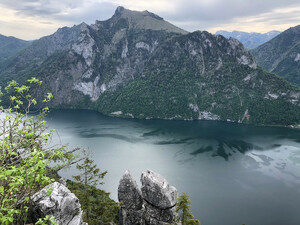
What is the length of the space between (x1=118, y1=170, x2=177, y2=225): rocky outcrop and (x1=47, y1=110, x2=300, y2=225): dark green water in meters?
33.4

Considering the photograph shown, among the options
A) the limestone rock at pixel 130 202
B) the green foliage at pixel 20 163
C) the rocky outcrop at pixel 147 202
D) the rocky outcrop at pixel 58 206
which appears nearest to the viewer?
the green foliage at pixel 20 163

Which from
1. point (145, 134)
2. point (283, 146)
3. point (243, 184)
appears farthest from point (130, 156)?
point (283, 146)

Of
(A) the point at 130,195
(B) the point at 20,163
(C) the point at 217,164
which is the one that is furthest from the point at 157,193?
(C) the point at 217,164

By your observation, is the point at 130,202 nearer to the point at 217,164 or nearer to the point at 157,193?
the point at 157,193

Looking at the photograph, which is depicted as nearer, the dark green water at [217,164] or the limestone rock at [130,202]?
the limestone rock at [130,202]

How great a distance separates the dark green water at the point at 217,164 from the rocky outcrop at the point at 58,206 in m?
57.3

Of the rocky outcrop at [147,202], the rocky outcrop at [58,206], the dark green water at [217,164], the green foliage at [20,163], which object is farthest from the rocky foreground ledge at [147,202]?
the dark green water at [217,164]

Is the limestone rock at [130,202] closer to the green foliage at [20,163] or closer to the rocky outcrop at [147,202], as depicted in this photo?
the rocky outcrop at [147,202]

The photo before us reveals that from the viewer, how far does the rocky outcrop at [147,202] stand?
110 feet

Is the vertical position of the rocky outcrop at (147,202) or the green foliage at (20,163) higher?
the green foliage at (20,163)

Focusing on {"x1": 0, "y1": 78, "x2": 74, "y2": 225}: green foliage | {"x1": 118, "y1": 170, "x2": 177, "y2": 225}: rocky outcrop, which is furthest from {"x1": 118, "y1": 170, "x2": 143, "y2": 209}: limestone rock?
{"x1": 0, "y1": 78, "x2": 74, "y2": 225}: green foliage

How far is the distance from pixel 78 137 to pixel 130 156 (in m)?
50.9

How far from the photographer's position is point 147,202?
34.6 m

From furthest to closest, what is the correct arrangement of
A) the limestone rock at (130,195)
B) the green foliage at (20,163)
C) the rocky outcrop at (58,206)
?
the limestone rock at (130,195), the rocky outcrop at (58,206), the green foliage at (20,163)
